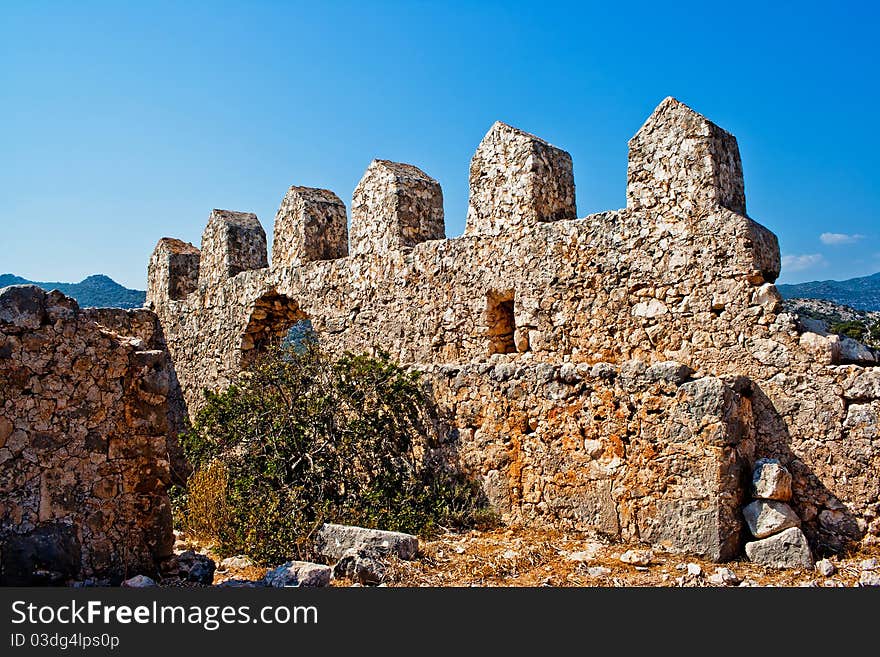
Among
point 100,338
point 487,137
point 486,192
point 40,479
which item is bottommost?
point 40,479

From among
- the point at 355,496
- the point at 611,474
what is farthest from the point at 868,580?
the point at 355,496

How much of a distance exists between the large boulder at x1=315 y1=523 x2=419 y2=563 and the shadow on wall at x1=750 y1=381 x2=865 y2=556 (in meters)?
2.50

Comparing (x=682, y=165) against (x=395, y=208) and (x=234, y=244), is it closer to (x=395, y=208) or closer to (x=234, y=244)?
(x=395, y=208)

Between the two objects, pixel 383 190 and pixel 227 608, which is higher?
pixel 383 190

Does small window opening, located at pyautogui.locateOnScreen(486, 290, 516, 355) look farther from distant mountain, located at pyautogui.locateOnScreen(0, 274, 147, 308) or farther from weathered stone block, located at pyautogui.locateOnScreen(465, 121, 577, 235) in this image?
distant mountain, located at pyautogui.locateOnScreen(0, 274, 147, 308)

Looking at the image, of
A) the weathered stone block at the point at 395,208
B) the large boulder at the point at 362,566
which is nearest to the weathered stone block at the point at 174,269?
the weathered stone block at the point at 395,208

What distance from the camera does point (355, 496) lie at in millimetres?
6133

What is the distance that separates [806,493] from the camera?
5480mm

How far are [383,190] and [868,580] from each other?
549 cm

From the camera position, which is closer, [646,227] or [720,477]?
[720,477]

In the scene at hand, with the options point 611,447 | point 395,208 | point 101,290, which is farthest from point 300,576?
point 101,290

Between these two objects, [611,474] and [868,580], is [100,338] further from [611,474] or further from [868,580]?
[868,580]

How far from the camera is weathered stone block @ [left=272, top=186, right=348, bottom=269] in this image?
8914 millimetres

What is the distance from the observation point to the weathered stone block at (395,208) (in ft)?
26.4
